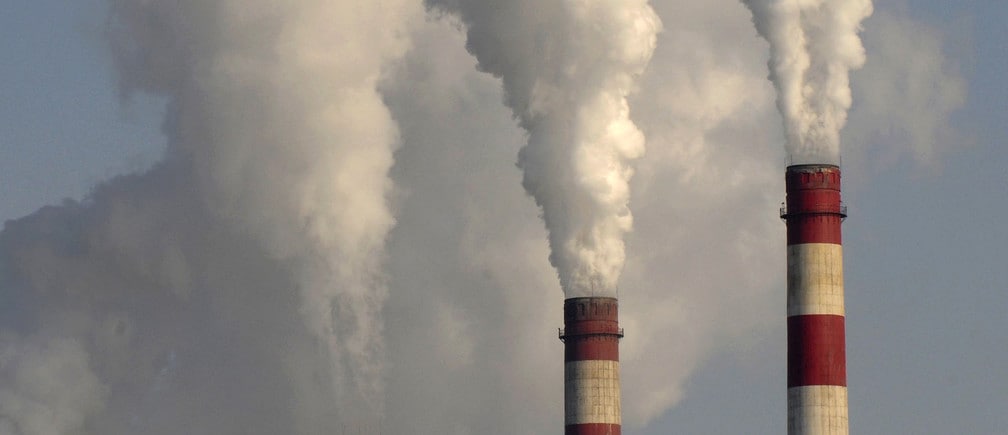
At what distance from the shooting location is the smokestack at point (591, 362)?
350 feet

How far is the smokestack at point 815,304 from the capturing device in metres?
88.1

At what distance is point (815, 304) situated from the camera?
88688mm

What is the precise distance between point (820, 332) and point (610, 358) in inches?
810

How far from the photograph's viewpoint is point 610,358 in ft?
353

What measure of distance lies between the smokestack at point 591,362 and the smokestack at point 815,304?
18.2 m

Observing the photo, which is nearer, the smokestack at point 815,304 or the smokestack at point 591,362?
the smokestack at point 815,304

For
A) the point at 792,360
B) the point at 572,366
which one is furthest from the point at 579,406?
the point at 792,360

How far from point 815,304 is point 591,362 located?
20.4 metres

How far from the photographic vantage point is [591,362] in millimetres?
107062

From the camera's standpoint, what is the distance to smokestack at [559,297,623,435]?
106562 millimetres

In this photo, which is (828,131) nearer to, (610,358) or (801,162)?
(801,162)

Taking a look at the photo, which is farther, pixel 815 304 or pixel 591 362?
pixel 591 362

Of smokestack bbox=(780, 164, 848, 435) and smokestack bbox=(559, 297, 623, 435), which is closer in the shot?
smokestack bbox=(780, 164, 848, 435)

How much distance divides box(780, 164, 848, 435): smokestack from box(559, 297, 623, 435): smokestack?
59.6 ft
